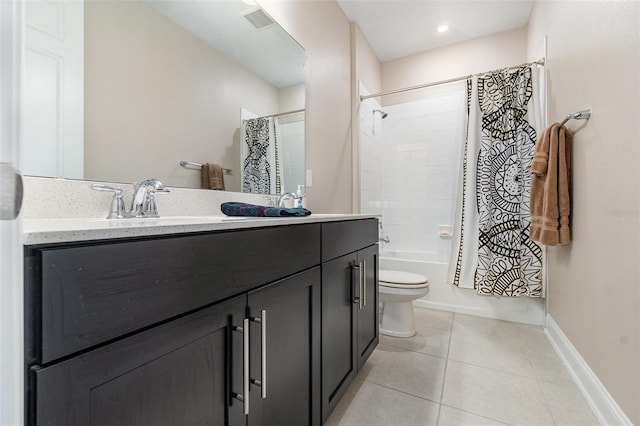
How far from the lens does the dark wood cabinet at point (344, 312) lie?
3.69 feet

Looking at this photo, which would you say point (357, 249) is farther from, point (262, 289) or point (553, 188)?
point (553, 188)

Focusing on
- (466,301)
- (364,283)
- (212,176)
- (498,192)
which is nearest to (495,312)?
(466,301)

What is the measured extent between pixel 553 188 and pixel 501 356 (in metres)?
1.08

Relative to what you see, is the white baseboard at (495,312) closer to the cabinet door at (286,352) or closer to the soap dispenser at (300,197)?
the soap dispenser at (300,197)

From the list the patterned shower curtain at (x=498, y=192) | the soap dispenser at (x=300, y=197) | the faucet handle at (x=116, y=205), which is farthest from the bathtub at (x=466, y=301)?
the faucet handle at (x=116, y=205)

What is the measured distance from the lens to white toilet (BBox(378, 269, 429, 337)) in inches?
78.1

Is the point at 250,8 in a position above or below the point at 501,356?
above

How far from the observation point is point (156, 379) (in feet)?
1.78

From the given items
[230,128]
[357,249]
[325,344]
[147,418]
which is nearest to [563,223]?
[357,249]

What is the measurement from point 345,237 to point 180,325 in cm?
83

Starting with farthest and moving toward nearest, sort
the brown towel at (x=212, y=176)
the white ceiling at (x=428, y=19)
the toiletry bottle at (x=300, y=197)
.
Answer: the white ceiling at (x=428, y=19) → the toiletry bottle at (x=300, y=197) → the brown towel at (x=212, y=176)

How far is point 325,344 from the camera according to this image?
1.10 metres

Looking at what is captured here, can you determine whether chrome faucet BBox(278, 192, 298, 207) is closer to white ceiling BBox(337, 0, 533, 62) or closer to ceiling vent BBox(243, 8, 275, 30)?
ceiling vent BBox(243, 8, 275, 30)

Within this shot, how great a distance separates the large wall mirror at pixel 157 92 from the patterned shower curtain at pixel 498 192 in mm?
1642
